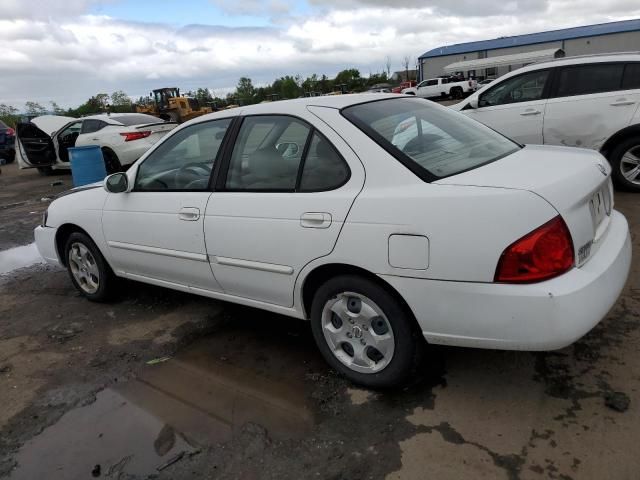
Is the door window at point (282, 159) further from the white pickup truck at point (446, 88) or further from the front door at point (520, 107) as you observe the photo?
the white pickup truck at point (446, 88)

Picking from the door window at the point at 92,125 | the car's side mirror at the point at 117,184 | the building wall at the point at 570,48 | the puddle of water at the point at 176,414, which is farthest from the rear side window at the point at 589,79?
the building wall at the point at 570,48

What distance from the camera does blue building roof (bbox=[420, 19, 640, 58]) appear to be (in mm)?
59500

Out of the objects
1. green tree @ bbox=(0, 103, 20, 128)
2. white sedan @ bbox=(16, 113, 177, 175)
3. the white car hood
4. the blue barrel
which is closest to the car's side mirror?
the blue barrel

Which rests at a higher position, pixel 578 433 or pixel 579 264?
pixel 579 264

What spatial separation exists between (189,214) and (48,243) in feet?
6.89

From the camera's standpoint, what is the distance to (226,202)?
3.32 meters

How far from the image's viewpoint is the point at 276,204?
3.05m

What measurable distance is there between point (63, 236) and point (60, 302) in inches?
25.4

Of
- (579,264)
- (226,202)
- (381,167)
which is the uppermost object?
(381,167)

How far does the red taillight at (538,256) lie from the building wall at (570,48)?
53.5 m

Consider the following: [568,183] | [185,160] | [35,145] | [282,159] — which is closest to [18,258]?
[185,160]

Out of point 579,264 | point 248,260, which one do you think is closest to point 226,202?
point 248,260

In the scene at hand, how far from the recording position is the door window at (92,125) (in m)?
12.3

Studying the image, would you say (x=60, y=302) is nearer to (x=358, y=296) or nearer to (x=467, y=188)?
(x=358, y=296)
